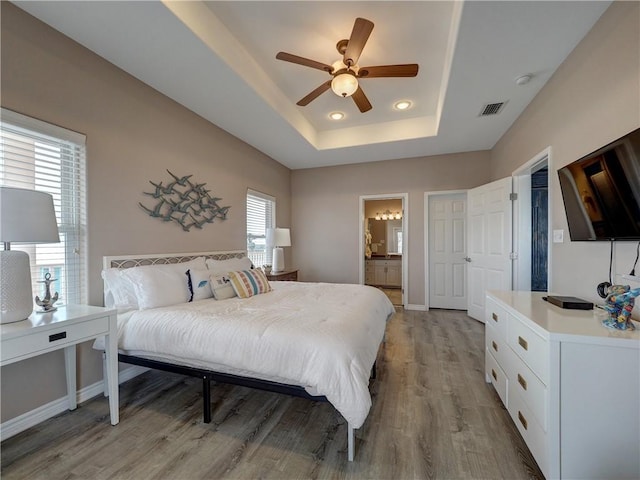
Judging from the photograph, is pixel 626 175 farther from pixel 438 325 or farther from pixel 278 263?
pixel 278 263

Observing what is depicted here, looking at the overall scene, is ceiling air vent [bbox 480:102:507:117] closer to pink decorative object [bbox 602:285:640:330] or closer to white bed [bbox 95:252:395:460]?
pink decorative object [bbox 602:285:640:330]

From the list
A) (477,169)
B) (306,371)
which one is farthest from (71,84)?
(477,169)

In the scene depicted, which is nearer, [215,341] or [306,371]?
[306,371]

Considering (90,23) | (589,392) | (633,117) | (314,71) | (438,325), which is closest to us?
(589,392)

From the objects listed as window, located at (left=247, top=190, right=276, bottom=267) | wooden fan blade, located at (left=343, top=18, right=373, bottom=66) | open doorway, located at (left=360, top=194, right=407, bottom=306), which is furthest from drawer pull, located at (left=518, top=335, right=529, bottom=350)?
open doorway, located at (left=360, top=194, right=407, bottom=306)

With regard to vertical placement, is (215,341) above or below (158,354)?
above

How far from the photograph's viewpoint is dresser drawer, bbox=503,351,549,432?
4.45ft

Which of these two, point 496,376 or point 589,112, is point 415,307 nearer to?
point 496,376

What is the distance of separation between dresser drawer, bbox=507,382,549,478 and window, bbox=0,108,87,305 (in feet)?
10.2

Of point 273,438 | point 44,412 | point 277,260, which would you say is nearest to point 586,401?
point 273,438

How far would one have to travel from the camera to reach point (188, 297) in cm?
253

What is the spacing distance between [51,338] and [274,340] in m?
1.23

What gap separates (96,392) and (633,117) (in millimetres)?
4112

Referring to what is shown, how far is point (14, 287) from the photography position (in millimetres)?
1522
